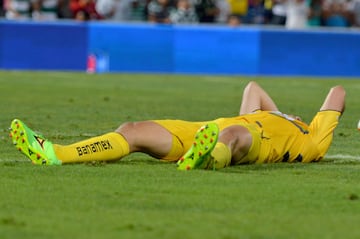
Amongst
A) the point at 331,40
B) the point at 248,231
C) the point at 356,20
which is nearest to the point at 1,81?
the point at 331,40

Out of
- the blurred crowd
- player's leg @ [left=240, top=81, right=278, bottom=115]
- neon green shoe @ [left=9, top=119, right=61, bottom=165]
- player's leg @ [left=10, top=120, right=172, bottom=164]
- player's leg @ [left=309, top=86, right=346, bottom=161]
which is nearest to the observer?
neon green shoe @ [left=9, top=119, right=61, bottom=165]

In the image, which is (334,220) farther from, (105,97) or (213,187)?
(105,97)

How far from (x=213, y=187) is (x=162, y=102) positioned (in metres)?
9.02

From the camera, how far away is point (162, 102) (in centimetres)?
1669

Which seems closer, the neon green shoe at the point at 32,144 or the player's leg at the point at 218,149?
the player's leg at the point at 218,149

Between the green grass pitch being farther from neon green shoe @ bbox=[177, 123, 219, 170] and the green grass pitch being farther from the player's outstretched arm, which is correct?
the player's outstretched arm

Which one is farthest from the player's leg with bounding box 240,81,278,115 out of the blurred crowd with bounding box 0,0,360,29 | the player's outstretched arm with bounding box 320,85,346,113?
the blurred crowd with bounding box 0,0,360,29

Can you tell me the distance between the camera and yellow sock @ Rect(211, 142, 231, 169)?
8.33 metres

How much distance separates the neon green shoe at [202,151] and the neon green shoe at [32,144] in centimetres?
97

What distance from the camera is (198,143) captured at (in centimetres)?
795

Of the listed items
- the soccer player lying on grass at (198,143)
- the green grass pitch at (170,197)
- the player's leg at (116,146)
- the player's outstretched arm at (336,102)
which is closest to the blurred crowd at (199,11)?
the green grass pitch at (170,197)

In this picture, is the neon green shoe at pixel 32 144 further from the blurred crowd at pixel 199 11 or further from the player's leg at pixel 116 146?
the blurred crowd at pixel 199 11

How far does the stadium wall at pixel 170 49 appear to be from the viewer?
26.1 m

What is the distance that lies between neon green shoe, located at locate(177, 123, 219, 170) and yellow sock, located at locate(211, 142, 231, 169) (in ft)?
0.12
